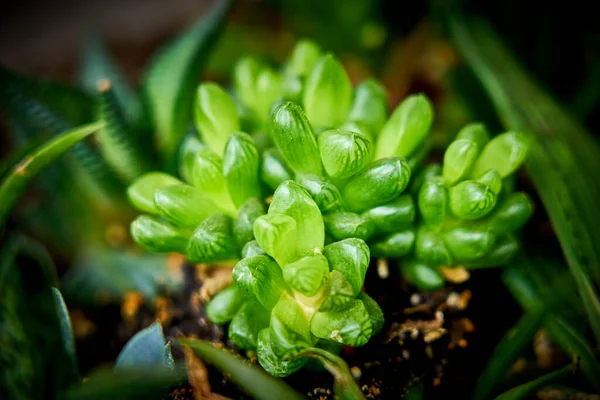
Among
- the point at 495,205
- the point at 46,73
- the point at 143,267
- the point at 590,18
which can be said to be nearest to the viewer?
the point at 495,205

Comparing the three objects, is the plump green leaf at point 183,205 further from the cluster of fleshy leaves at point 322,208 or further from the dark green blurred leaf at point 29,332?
the dark green blurred leaf at point 29,332

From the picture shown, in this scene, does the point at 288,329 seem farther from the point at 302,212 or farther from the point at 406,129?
the point at 406,129

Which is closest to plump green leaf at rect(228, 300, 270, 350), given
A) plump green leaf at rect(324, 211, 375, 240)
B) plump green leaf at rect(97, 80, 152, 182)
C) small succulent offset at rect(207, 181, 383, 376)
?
small succulent offset at rect(207, 181, 383, 376)

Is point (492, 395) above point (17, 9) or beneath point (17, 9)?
beneath

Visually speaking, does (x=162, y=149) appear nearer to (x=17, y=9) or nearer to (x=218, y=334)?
(x=218, y=334)

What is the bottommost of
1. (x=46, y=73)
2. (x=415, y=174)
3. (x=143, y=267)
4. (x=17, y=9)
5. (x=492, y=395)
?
(x=492, y=395)

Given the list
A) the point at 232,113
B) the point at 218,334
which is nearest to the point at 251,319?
the point at 218,334
